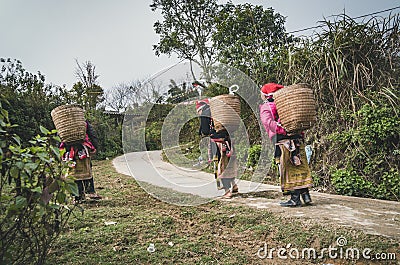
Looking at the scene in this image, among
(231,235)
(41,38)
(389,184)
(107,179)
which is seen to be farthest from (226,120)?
(41,38)

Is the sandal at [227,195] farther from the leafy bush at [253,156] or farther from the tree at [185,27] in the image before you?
the tree at [185,27]

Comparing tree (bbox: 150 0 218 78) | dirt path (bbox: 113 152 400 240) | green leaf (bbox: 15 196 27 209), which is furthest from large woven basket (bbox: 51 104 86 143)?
tree (bbox: 150 0 218 78)

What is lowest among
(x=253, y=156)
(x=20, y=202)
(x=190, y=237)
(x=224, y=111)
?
(x=190, y=237)

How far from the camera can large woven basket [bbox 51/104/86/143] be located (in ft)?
15.6

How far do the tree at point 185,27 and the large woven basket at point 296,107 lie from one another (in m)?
5.19

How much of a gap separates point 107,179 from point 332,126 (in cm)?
525

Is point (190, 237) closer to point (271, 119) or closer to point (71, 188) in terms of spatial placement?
point (271, 119)

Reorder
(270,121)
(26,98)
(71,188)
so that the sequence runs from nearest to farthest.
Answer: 1. (71,188)
2. (270,121)
3. (26,98)

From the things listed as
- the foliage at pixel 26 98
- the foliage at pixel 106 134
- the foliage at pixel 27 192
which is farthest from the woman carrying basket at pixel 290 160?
the foliage at pixel 106 134

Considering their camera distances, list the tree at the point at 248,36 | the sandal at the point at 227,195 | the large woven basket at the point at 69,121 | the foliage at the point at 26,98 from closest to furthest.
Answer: the large woven basket at the point at 69,121
the sandal at the point at 227,195
the tree at the point at 248,36
the foliage at the point at 26,98

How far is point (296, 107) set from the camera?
3910mm

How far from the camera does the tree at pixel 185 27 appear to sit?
9.93m

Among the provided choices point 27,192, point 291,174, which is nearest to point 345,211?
point 291,174

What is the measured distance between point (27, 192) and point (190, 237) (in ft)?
6.60
